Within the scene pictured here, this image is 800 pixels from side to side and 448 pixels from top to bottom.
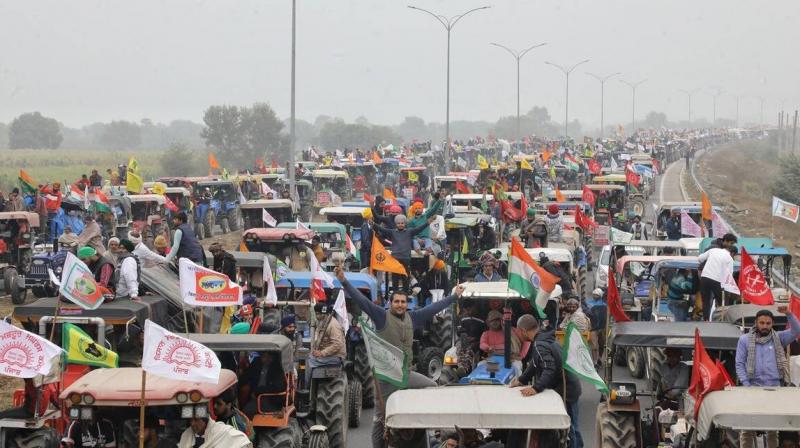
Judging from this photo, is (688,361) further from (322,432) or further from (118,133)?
(118,133)

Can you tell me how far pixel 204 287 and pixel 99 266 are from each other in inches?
93.0

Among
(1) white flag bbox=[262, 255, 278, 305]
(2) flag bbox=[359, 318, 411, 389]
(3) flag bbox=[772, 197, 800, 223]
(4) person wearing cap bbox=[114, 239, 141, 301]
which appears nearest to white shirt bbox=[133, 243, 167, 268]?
(1) white flag bbox=[262, 255, 278, 305]

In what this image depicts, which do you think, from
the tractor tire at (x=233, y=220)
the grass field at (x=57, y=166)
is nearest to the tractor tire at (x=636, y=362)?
the tractor tire at (x=233, y=220)

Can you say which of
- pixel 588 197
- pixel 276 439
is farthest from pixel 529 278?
pixel 588 197

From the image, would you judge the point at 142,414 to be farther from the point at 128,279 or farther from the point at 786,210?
the point at 786,210

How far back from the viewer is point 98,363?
514 inches

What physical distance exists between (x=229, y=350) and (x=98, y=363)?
5.18 feet

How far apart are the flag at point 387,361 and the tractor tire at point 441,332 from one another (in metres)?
6.45

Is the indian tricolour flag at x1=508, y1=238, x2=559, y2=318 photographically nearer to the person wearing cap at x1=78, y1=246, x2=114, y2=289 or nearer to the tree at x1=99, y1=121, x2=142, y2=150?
the person wearing cap at x1=78, y1=246, x2=114, y2=289

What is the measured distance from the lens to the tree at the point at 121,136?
618 ft

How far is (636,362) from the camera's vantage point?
732 inches

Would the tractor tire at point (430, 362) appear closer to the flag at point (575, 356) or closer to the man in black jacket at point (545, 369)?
the man in black jacket at point (545, 369)

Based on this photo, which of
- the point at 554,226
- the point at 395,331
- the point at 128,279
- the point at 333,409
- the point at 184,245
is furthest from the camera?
the point at 554,226

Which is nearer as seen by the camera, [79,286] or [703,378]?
[703,378]
